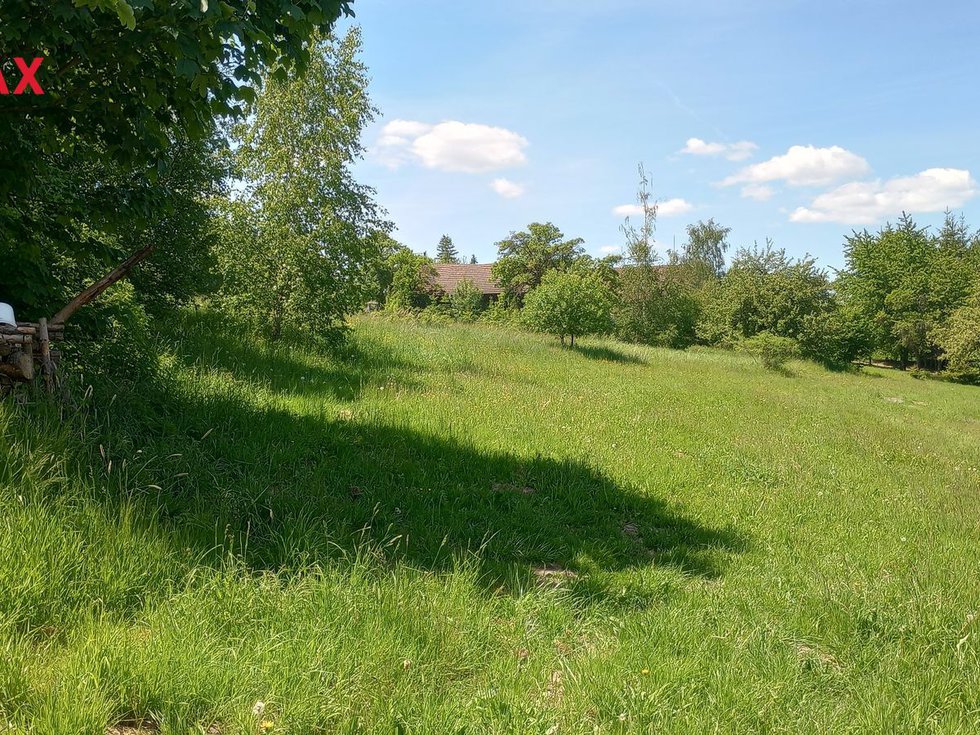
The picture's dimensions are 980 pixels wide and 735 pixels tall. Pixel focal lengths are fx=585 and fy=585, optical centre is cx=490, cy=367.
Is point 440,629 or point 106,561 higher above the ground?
point 106,561

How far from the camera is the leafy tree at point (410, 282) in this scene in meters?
42.2

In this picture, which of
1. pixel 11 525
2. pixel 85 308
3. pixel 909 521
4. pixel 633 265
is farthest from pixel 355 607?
pixel 633 265

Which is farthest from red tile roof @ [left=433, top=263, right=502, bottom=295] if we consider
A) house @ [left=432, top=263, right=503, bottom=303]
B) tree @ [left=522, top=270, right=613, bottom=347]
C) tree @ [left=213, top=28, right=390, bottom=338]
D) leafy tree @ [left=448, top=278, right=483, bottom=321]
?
tree @ [left=213, top=28, right=390, bottom=338]

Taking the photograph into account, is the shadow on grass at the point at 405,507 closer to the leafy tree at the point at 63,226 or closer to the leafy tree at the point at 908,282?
the leafy tree at the point at 63,226

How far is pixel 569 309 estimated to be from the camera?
70.5 ft

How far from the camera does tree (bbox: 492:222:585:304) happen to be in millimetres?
46250

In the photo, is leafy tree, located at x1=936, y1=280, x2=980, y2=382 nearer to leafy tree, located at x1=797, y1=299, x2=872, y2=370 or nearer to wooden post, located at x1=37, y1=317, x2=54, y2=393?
leafy tree, located at x1=797, y1=299, x2=872, y2=370

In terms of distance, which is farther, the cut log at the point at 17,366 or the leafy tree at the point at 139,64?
the cut log at the point at 17,366

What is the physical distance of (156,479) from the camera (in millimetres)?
4004

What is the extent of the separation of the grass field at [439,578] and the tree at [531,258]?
39.2 m

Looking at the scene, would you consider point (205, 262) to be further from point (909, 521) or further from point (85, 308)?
point (909, 521)

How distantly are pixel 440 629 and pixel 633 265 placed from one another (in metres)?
38.1

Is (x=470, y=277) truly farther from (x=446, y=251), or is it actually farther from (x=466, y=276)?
(x=446, y=251)

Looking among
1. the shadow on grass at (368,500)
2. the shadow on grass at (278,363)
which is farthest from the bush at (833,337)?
the shadow on grass at (368,500)
